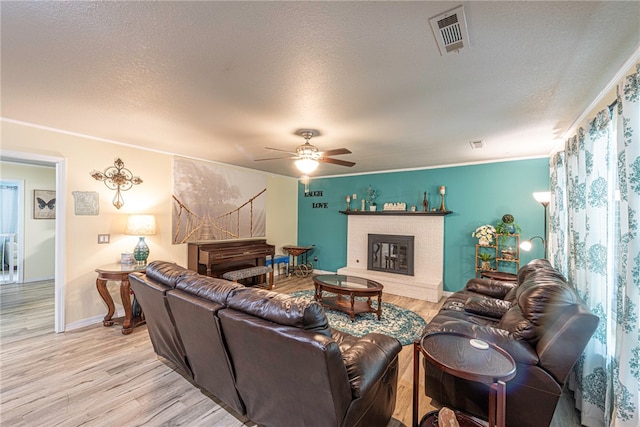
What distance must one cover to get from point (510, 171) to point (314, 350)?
15.9 ft

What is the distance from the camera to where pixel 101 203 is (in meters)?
3.63

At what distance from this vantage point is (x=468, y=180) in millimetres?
4855

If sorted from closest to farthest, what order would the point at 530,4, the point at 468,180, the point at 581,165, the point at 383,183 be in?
the point at 530,4 < the point at 581,165 < the point at 468,180 < the point at 383,183

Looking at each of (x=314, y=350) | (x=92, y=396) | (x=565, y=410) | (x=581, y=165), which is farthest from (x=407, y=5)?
(x=92, y=396)

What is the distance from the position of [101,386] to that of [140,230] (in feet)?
6.52

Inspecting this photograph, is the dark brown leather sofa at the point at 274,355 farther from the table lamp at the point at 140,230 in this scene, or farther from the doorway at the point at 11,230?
the doorway at the point at 11,230

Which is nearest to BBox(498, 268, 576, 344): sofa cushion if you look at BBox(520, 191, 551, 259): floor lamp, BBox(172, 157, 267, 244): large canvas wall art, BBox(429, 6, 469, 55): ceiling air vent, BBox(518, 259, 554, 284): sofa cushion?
BBox(518, 259, 554, 284): sofa cushion

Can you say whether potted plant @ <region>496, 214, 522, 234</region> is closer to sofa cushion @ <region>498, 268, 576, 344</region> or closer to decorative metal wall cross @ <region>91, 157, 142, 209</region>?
sofa cushion @ <region>498, 268, 576, 344</region>

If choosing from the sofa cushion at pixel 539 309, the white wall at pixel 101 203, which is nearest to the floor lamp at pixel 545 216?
the sofa cushion at pixel 539 309

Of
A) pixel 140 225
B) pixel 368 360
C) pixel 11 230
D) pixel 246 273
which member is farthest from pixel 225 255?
pixel 11 230

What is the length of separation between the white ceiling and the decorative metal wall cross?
641 millimetres

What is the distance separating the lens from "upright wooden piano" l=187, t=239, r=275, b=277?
14.8ft

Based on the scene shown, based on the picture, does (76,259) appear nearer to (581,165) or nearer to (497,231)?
(581,165)

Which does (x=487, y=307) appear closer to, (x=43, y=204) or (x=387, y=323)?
(x=387, y=323)
